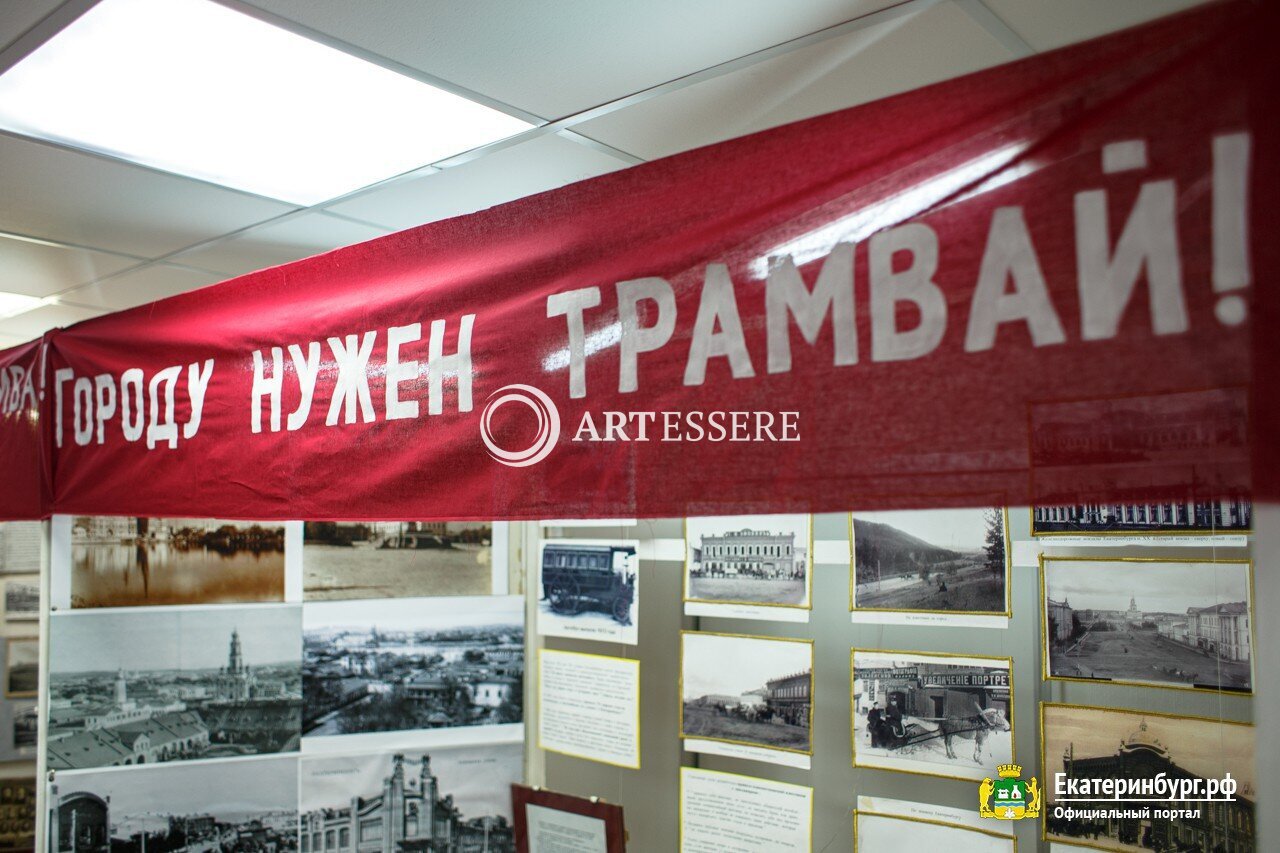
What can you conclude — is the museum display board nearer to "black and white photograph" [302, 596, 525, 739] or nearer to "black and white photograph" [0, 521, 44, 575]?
"black and white photograph" [302, 596, 525, 739]

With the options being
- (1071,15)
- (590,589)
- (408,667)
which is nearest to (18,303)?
(408,667)

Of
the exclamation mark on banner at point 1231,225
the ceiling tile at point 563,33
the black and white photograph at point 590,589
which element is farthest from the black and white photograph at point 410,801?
the exclamation mark on banner at point 1231,225

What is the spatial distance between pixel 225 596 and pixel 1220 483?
294 centimetres

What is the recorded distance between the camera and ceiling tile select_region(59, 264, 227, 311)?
3.12 meters

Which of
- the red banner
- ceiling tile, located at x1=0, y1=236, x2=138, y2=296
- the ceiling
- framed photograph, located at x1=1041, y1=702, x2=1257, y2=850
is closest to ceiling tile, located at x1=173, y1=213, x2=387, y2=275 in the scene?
the ceiling

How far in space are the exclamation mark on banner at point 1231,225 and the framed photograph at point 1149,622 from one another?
110 cm

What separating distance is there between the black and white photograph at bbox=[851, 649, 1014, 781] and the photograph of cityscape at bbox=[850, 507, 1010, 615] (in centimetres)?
13

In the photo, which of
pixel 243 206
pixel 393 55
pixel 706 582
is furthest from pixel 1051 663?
pixel 243 206

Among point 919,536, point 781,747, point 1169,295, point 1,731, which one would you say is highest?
point 1169,295

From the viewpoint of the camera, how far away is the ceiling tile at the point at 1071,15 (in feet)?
4.79

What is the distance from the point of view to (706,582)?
2.61m

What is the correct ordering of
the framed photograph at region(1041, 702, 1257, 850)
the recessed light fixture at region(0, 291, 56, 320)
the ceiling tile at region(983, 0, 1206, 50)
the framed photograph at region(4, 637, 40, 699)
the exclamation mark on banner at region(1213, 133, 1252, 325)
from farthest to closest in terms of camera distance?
the framed photograph at region(4, 637, 40, 699) → the recessed light fixture at region(0, 291, 56, 320) → the framed photograph at region(1041, 702, 1257, 850) → the ceiling tile at region(983, 0, 1206, 50) → the exclamation mark on banner at region(1213, 133, 1252, 325)

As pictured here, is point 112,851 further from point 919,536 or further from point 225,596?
point 919,536

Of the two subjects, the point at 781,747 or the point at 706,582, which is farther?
the point at 706,582
